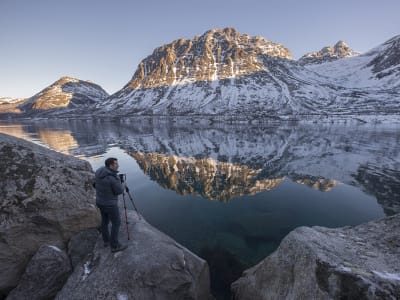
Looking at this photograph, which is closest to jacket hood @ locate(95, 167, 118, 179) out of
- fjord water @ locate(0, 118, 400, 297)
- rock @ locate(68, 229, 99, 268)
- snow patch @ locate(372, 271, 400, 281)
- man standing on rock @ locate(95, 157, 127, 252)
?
man standing on rock @ locate(95, 157, 127, 252)

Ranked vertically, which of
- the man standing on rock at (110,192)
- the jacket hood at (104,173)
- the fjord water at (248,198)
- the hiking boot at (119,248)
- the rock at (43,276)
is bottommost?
the fjord water at (248,198)

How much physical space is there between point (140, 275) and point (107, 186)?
333cm

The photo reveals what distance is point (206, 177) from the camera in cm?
2834

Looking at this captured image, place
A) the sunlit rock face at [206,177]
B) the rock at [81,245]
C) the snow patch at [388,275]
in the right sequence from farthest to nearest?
1. the sunlit rock face at [206,177]
2. the rock at [81,245]
3. the snow patch at [388,275]

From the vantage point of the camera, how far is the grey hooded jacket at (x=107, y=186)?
7.56 meters

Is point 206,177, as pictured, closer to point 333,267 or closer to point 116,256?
point 116,256

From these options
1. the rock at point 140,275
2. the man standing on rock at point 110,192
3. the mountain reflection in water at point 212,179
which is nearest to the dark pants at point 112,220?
the man standing on rock at point 110,192

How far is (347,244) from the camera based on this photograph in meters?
7.78

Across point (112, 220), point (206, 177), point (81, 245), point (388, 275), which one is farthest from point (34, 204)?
point (206, 177)

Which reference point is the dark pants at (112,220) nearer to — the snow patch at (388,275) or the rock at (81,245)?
the rock at (81,245)

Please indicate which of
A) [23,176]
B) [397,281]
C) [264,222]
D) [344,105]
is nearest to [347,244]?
[397,281]

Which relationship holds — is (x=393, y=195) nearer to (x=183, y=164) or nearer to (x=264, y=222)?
(x=264, y=222)

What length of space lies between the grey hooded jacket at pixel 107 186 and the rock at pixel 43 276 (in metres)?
2.87

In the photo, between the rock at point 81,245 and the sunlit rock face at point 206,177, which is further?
the sunlit rock face at point 206,177
